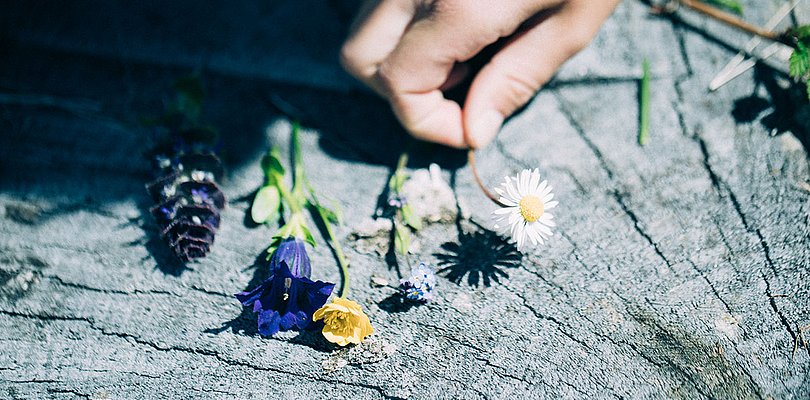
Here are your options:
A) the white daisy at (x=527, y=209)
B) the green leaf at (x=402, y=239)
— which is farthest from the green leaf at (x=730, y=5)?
the green leaf at (x=402, y=239)

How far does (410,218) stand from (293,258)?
0.86 ft

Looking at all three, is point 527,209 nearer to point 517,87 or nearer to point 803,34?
point 517,87

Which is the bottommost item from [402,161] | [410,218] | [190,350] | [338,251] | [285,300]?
[190,350]

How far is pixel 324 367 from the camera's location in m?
1.07

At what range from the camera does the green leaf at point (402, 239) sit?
48.8 inches

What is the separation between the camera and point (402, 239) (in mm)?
1240

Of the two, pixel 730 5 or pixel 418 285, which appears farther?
pixel 730 5

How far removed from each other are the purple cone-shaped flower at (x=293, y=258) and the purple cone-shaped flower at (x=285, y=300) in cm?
3

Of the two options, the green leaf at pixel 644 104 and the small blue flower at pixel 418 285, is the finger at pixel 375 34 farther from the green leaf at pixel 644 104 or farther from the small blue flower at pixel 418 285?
the green leaf at pixel 644 104

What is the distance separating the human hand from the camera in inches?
50.3

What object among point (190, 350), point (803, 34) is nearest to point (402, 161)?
point (190, 350)

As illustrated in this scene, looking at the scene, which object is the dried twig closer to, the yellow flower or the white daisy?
the white daisy

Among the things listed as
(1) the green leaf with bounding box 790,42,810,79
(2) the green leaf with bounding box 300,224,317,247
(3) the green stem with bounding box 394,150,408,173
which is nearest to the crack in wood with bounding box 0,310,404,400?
(2) the green leaf with bounding box 300,224,317,247

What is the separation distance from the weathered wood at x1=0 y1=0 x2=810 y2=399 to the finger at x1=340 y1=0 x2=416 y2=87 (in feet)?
0.61
